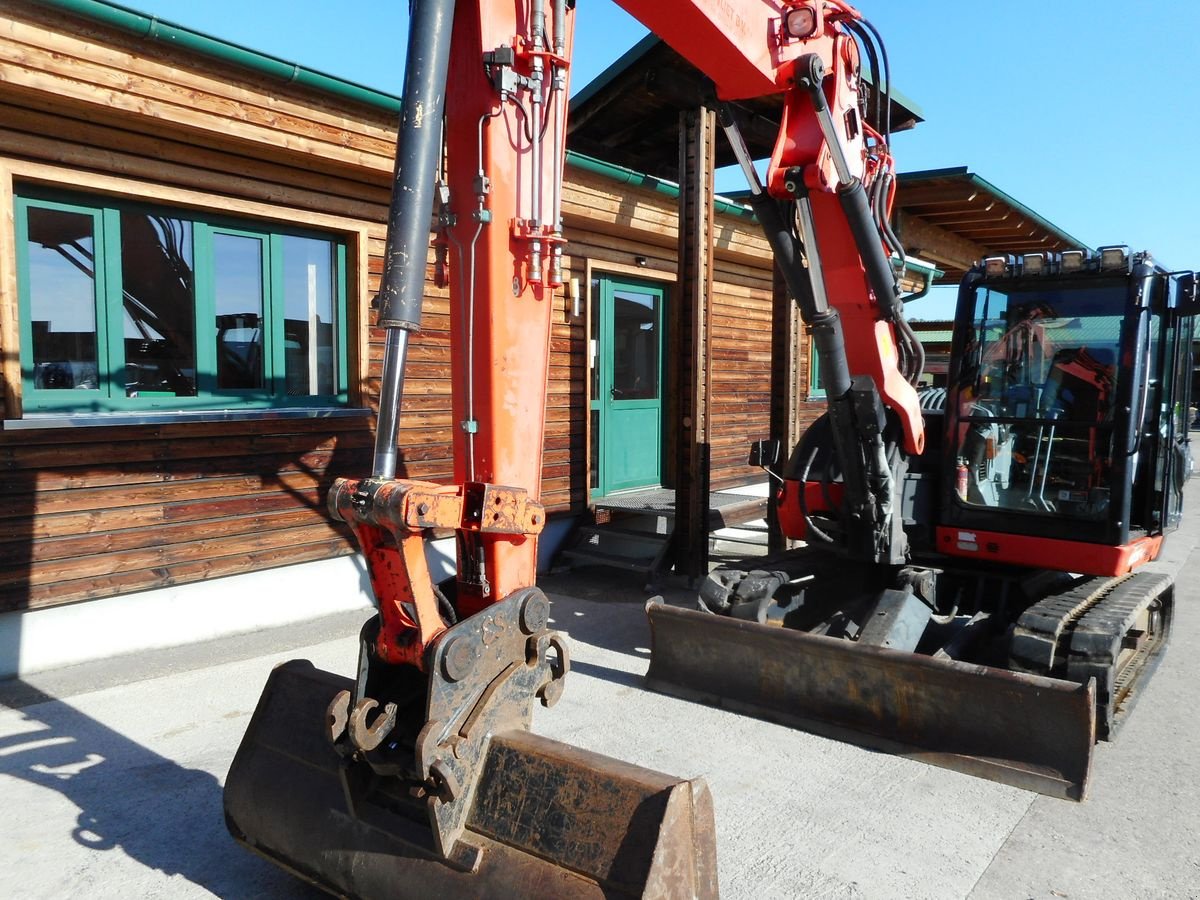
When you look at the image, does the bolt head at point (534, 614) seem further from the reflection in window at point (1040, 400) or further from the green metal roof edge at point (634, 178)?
the green metal roof edge at point (634, 178)

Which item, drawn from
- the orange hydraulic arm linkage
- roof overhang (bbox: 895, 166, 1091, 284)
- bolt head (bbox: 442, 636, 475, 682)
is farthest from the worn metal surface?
roof overhang (bbox: 895, 166, 1091, 284)

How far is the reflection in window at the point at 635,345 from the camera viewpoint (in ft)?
27.1

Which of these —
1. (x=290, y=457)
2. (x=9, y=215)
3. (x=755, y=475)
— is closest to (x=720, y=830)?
(x=290, y=457)

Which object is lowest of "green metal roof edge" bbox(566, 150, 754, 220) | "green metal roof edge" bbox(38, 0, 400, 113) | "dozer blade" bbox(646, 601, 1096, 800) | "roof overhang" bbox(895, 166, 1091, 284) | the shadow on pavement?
the shadow on pavement

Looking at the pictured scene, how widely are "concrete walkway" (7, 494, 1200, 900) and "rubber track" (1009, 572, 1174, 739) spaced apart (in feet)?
0.67

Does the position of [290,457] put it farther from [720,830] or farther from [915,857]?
[915,857]

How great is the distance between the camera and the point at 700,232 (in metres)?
6.80

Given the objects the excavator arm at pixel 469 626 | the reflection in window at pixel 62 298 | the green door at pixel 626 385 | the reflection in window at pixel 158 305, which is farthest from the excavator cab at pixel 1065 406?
the reflection in window at pixel 62 298

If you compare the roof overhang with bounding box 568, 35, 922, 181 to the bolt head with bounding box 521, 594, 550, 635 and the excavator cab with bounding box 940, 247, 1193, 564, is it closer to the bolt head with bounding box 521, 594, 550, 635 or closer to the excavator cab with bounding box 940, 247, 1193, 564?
the excavator cab with bounding box 940, 247, 1193, 564

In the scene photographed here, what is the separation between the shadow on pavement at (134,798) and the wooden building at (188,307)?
949mm

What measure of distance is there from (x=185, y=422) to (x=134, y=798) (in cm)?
246

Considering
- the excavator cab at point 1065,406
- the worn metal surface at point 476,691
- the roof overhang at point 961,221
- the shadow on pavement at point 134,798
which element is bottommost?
the shadow on pavement at point 134,798

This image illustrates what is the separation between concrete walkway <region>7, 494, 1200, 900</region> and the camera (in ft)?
9.52

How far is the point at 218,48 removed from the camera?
4824 millimetres
